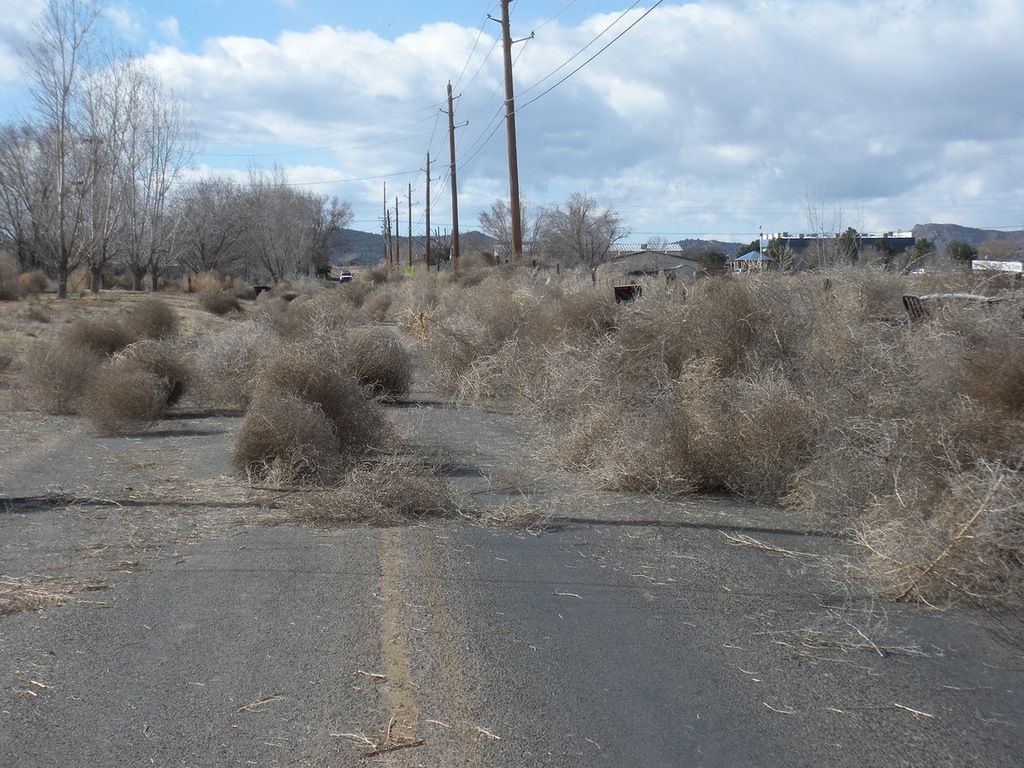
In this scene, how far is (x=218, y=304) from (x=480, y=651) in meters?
41.9

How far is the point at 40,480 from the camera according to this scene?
10398mm

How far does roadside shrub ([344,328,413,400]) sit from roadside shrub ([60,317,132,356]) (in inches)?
198

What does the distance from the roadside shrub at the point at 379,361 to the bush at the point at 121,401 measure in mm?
2963

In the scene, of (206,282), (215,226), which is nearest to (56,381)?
(206,282)

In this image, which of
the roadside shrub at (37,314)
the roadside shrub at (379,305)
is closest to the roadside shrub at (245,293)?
the roadside shrub at (379,305)

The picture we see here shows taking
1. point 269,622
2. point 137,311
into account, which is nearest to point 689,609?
point 269,622

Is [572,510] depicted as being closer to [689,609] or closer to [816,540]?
[816,540]

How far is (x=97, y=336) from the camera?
18.7m

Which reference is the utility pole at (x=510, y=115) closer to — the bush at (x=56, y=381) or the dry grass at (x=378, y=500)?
the bush at (x=56, y=381)

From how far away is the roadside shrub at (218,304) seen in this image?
146 feet

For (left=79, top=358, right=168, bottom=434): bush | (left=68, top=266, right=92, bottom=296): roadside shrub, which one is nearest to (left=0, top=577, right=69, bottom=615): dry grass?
(left=79, top=358, right=168, bottom=434): bush

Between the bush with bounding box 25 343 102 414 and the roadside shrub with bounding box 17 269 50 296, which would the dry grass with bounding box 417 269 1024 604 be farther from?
the roadside shrub with bounding box 17 269 50 296

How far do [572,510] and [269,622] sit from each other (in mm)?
3783

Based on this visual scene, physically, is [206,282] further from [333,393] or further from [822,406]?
[822,406]
